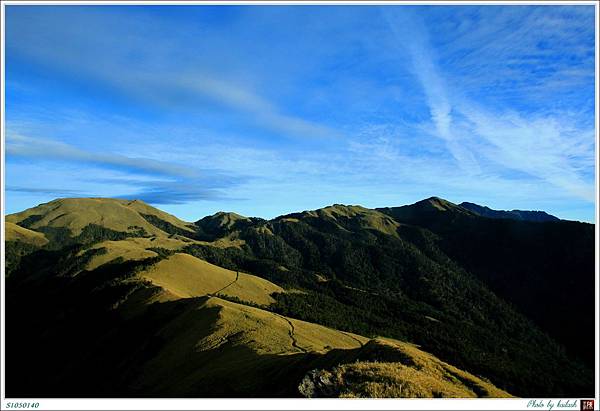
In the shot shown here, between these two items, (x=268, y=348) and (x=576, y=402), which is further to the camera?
(x=268, y=348)

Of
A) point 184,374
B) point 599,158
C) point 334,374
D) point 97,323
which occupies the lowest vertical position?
point 97,323

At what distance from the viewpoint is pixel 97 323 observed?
16562cm

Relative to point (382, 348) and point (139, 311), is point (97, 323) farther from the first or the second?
point (382, 348)

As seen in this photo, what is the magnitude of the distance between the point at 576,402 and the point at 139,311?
146142mm

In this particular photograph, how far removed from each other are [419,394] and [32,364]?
173 meters

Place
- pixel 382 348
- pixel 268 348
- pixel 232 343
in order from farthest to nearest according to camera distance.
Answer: pixel 232 343, pixel 268 348, pixel 382 348

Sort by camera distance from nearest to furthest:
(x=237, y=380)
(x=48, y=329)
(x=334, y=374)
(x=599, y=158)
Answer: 1. (x=599, y=158)
2. (x=334, y=374)
3. (x=237, y=380)
4. (x=48, y=329)

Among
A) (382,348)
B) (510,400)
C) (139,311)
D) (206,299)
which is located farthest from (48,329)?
(510,400)

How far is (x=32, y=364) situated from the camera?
510ft

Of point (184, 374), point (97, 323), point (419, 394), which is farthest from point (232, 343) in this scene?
point (97, 323)

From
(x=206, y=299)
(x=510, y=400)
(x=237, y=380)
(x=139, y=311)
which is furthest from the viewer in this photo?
(x=139, y=311)

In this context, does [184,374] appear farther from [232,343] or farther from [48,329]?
[48,329]

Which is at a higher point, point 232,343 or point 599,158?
point 599,158

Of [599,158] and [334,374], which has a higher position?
[599,158]
